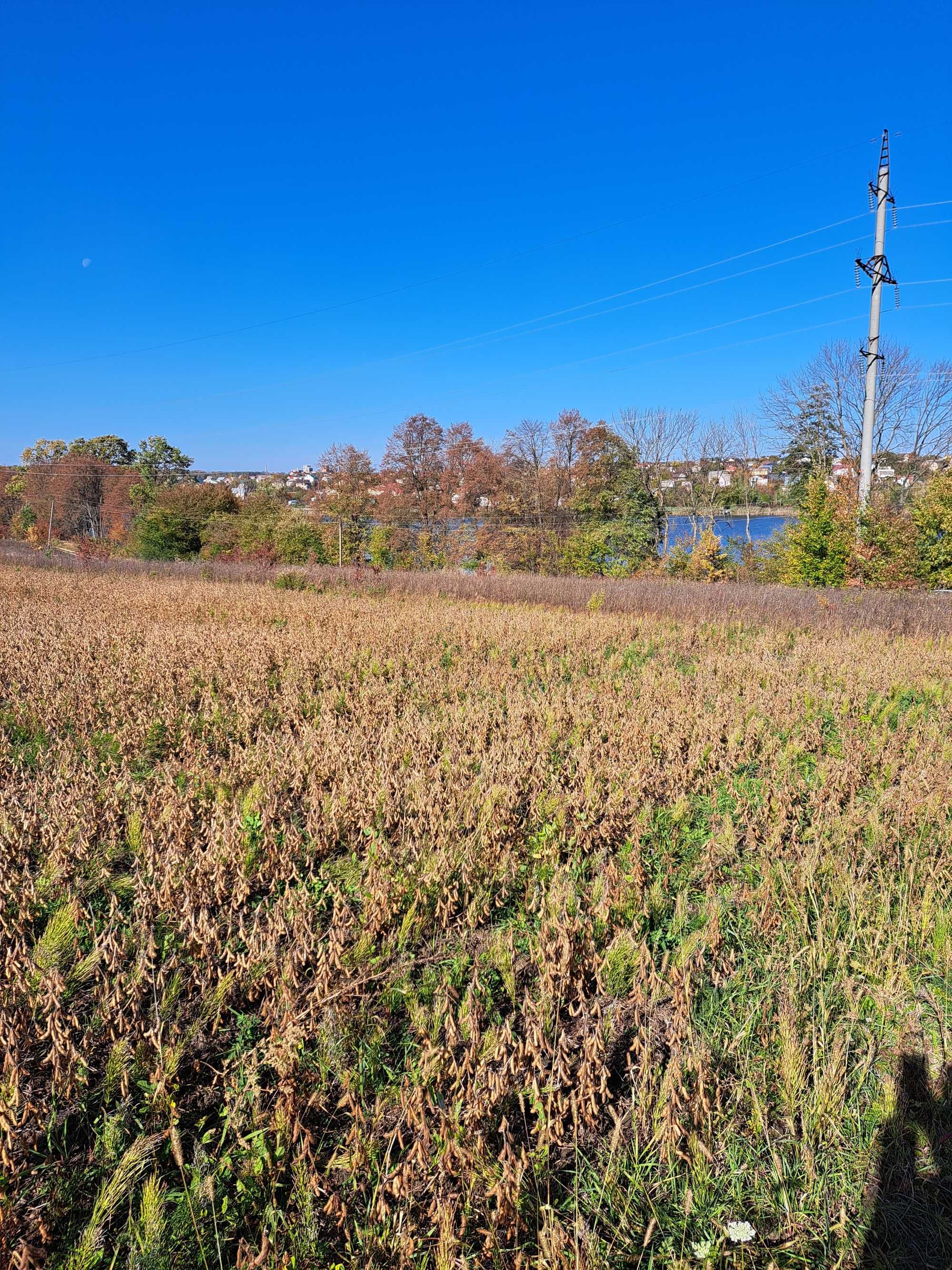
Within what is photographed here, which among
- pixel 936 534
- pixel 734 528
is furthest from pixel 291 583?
pixel 734 528

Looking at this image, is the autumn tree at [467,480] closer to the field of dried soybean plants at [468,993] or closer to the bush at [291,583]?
the bush at [291,583]

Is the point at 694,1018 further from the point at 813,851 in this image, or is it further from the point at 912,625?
the point at 912,625

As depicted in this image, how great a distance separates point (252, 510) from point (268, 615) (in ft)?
82.7

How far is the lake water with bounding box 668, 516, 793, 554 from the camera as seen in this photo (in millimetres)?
26516

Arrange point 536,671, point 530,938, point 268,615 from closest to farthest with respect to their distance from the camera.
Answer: point 530,938
point 536,671
point 268,615

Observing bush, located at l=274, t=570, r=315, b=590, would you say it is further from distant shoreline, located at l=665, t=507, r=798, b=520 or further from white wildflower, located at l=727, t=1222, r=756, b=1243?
white wildflower, located at l=727, t=1222, r=756, b=1243

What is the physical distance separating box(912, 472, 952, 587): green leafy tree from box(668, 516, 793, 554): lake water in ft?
19.5

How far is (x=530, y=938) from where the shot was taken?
2.78m

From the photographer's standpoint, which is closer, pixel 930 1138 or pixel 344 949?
pixel 930 1138

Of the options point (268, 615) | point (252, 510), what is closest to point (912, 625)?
point (268, 615)

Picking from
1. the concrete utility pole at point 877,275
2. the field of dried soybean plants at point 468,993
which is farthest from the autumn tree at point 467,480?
the field of dried soybean plants at point 468,993

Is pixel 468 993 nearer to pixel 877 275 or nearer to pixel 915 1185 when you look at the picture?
pixel 915 1185

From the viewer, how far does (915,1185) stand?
1.80m

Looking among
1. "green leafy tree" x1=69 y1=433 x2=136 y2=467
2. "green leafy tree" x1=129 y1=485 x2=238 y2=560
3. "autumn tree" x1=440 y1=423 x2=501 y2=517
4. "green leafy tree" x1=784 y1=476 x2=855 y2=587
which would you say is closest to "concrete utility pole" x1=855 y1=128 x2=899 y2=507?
"green leafy tree" x1=784 y1=476 x2=855 y2=587
